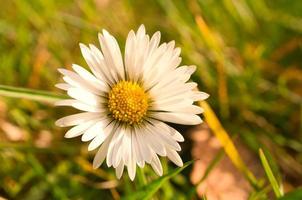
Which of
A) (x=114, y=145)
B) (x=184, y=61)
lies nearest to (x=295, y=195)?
(x=114, y=145)

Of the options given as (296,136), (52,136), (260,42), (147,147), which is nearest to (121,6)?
(260,42)

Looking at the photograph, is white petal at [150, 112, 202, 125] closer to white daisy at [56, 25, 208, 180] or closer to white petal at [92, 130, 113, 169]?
white daisy at [56, 25, 208, 180]

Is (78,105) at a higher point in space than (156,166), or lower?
higher

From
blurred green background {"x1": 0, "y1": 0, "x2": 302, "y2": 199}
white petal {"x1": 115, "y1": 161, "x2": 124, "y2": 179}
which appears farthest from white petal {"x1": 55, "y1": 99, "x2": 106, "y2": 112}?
blurred green background {"x1": 0, "y1": 0, "x2": 302, "y2": 199}

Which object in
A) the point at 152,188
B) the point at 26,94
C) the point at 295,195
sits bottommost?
the point at 295,195

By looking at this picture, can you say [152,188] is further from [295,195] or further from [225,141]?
[225,141]
